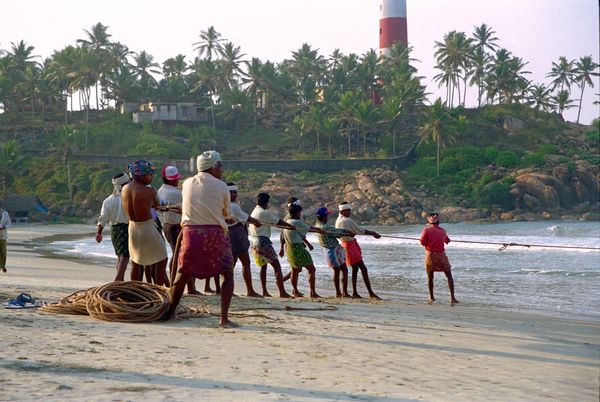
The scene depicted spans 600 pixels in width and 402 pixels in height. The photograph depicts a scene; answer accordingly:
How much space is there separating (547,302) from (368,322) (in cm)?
669

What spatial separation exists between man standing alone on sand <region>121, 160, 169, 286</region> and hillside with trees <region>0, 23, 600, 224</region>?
163 ft

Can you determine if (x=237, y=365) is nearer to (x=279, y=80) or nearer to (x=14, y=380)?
(x=14, y=380)

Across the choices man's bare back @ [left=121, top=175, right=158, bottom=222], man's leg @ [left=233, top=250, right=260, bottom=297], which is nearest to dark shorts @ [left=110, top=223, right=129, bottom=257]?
man's bare back @ [left=121, top=175, right=158, bottom=222]

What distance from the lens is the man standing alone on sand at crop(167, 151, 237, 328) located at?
7.00 m

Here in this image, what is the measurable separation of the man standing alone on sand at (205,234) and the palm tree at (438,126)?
62082 millimetres

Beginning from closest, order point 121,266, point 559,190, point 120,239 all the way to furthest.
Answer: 1. point 121,266
2. point 120,239
3. point 559,190

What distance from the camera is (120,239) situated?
30.6ft

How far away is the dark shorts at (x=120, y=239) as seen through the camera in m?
9.28

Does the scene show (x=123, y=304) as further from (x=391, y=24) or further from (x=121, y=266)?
(x=391, y=24)

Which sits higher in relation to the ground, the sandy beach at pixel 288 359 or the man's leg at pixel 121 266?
the man's leg at pixel 121 266

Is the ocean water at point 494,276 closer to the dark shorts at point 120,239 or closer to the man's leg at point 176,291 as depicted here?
the dark shorts at point 120,239

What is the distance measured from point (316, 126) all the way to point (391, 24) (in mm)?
14560

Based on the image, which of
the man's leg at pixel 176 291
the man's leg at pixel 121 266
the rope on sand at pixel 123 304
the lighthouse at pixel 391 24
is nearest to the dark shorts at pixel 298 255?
the man's leg at pixel 121 266

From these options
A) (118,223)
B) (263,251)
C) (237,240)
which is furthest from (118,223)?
(263,251)
